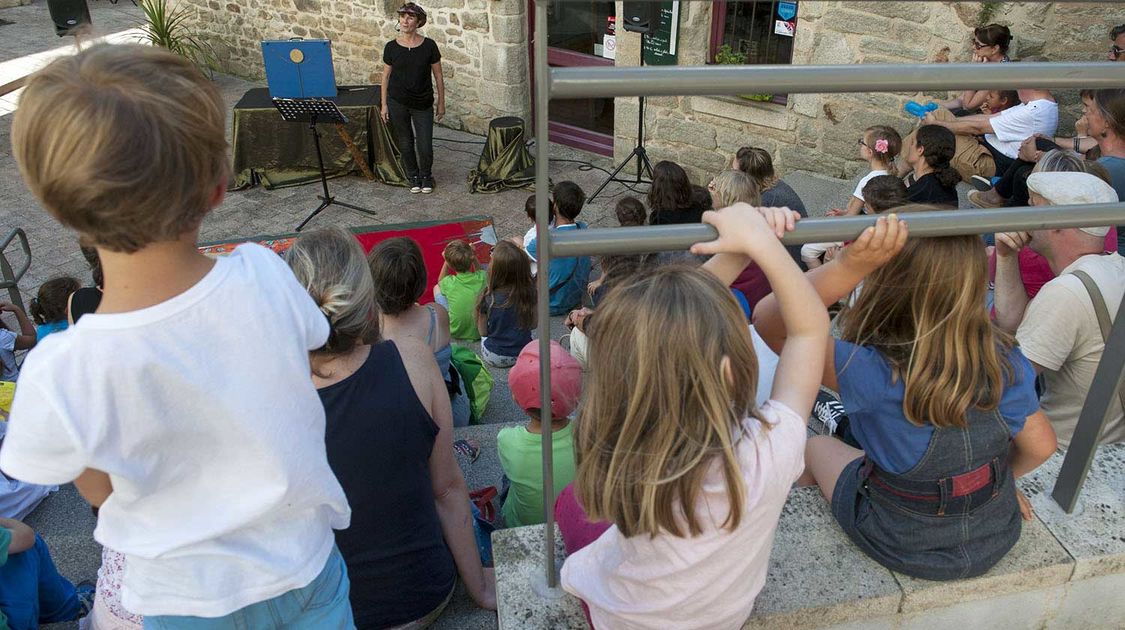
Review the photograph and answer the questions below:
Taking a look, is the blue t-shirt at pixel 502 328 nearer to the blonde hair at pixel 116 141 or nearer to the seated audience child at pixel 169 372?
the seated audience child at pixel 169 372

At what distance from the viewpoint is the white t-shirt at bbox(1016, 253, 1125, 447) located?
236cm

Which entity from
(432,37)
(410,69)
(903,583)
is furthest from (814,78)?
(432,37)

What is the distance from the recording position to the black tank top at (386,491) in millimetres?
1961

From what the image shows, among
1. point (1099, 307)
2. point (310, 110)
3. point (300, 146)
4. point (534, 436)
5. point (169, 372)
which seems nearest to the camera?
point (169, 372)

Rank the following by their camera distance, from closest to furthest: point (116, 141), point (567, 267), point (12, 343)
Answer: point (116, 141), point (12, 343), point (567, 267)

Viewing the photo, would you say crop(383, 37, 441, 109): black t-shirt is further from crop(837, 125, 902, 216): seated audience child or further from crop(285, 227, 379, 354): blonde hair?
crop(285, 227, 379, 354): blonde hair

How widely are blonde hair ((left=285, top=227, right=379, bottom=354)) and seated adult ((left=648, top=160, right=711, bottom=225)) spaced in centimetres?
298

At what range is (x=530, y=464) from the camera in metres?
2.47

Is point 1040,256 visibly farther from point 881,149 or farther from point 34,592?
point 34,592

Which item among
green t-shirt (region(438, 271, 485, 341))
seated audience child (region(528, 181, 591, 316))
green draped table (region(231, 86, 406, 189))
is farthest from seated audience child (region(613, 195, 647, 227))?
green draped table (region(231, 86, 406, 189))

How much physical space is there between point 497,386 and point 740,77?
3.54 meters

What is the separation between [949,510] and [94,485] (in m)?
1.46

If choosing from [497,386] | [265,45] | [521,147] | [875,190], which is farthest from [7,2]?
[875,190]

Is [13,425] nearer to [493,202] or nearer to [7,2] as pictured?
[493,202]
